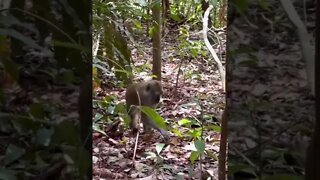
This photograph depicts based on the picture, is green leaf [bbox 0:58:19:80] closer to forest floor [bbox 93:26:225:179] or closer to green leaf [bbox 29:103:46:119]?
green leaf [bbox 29:103:46:119]

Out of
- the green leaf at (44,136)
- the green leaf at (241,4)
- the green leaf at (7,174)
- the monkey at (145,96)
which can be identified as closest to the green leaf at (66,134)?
the green leaf at (44,136)

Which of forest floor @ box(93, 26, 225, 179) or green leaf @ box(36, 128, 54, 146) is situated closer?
green leaf @ box(36, 128, 54, 146)

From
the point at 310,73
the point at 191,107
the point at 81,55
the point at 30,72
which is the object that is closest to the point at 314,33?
the point at 310,73

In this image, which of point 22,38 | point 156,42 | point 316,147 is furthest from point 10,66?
point 156,42

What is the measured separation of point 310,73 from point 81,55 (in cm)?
52

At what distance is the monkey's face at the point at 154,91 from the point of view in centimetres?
374

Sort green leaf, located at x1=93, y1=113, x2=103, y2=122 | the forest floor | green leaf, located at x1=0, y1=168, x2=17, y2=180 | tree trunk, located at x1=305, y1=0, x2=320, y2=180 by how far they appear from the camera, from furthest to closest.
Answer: the forest floor, green leaf, located at x1=93, y1=113, x2=103, y2=122, green leaf, located at x1=0, y1=168, x2=17, y2=180, tree trunk, located at x1=305, y1=0, x2=320, y2=180

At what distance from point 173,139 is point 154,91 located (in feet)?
2.23

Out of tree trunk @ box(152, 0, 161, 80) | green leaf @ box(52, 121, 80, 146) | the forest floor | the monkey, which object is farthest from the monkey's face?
green leaf @ box(52, 121, 80, 146)

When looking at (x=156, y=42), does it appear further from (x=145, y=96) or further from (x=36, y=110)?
(x=36, y=110)

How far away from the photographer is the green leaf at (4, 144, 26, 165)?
3.95 feet

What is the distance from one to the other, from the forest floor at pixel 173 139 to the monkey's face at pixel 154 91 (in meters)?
0.15

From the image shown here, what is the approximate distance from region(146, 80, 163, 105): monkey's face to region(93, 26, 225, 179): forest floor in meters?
0.15

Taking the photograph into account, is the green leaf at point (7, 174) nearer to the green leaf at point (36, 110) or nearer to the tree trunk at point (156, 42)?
the green leaf at point (36, 110)
